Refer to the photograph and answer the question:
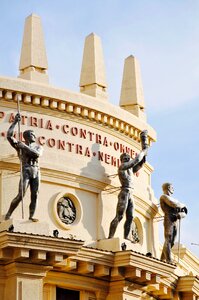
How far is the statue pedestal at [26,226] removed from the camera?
3216cm

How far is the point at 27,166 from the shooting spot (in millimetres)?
33281

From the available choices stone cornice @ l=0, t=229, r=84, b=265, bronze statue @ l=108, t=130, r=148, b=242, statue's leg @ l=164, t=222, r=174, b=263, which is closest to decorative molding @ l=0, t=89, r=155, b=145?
bronze statue @ l=108, t=130, r=148, b=242

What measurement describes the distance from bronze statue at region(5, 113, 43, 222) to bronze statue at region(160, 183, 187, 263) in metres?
5.14

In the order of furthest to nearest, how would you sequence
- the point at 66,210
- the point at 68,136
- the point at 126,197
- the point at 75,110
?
the point at 75,110 → the point at 68,136 → the point at 126,197 → the point at 66,210

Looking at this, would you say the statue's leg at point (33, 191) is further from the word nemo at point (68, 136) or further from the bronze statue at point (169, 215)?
the bronze statue at point (169, 215)

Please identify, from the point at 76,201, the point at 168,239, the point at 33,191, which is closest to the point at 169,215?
the point at 168,239

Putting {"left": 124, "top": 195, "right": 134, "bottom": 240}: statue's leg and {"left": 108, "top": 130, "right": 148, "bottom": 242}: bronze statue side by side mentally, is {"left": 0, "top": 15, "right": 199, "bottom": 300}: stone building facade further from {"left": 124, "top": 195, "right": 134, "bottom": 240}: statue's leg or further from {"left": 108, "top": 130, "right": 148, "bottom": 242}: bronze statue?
{"left": 108, "top": 130, "right": 148, "bottom": 242}: bronze statue

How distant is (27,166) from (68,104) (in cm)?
323

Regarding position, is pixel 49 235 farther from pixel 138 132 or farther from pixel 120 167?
pixel 138 132

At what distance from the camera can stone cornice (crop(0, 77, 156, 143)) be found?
114 ft

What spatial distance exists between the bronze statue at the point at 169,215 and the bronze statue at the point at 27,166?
16.9 feet

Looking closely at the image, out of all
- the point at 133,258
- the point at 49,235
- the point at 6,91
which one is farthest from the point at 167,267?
the point at 6,91

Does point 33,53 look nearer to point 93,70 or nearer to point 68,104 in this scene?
point 68,104

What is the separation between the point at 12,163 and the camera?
34.3 m
